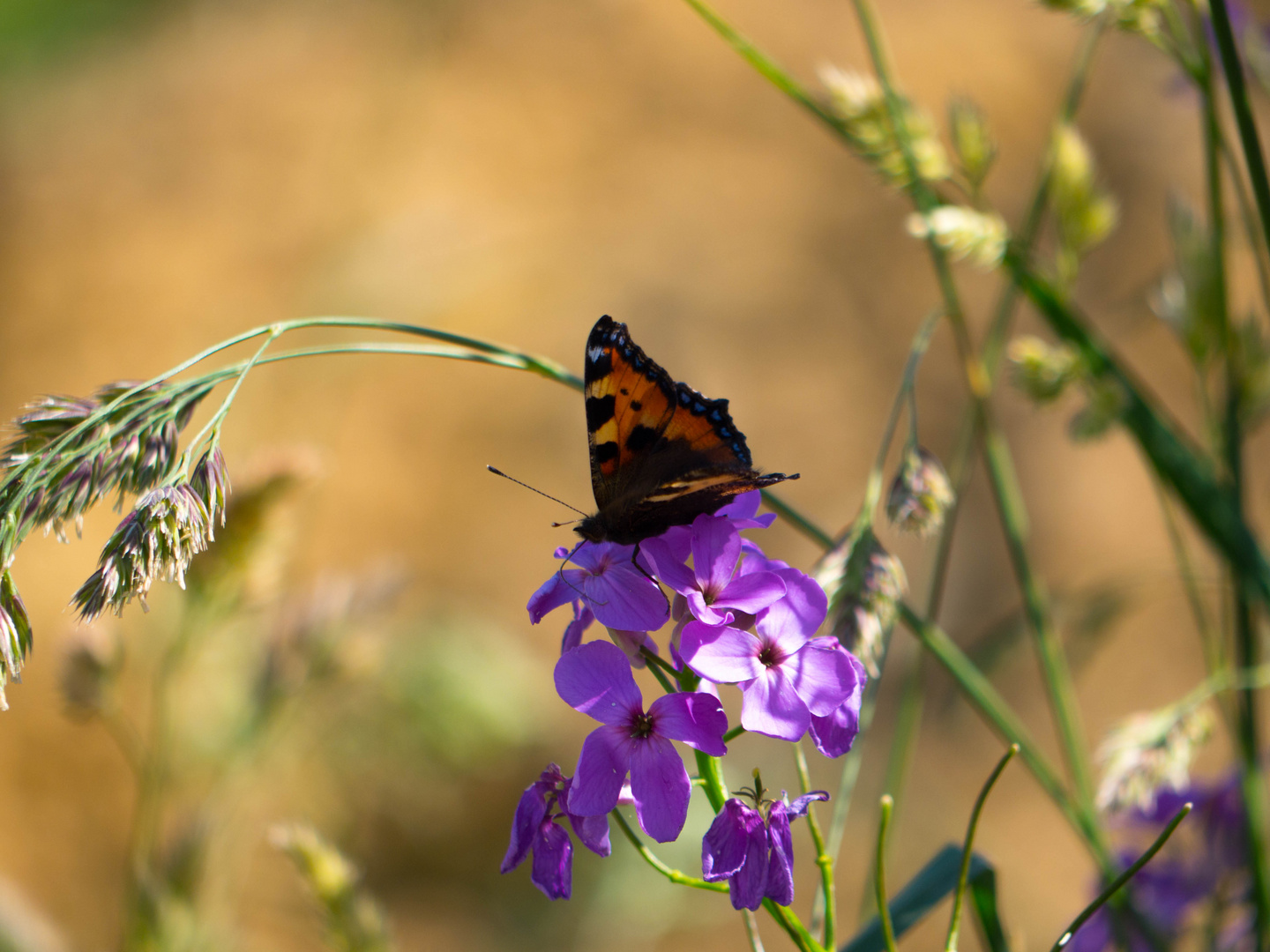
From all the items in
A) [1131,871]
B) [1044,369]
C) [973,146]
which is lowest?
[1131,871]

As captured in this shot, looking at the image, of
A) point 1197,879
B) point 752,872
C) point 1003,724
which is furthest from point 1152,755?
point 752,872

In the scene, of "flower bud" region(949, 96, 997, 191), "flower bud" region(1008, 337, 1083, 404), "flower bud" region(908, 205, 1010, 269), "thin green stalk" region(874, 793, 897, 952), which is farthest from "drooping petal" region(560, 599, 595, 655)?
"flower bud" region(949, 96, 997, 191)

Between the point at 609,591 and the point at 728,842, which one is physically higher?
the point at 609,591

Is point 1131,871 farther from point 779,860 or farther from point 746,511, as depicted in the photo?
point 746,511

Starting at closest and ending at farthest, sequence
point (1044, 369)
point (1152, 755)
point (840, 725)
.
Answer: point (840, 725), point (1152, 755), point (1044, 369)

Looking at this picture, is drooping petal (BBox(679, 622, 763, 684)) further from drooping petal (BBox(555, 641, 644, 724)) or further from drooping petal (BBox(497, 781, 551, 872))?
drooping petal (BBox(497, 781, 551, 872))
